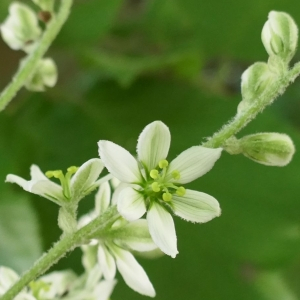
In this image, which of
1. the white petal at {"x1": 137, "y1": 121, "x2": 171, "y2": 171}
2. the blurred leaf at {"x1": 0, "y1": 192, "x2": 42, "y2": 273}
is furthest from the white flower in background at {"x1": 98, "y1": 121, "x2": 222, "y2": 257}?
the blurred leaf at {"x1": 0, "y1": 192, "x2": 42, "y2": 273}

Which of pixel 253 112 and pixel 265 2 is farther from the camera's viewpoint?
pixel 265 2

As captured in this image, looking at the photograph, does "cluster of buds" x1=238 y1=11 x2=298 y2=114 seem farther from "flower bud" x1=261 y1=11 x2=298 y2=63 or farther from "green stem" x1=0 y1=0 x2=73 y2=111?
"green stem" x1=0 y1=0 x2=73 y2=111

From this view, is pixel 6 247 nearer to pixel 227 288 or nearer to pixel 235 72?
pixel 227 288

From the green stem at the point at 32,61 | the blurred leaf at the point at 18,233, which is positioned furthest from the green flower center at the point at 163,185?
the blurred leaf at the point at 18,233

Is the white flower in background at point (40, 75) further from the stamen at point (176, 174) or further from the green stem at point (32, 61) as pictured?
the stamen at point (176, 174)

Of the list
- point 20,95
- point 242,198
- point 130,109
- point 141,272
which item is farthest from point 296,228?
point 20,95
